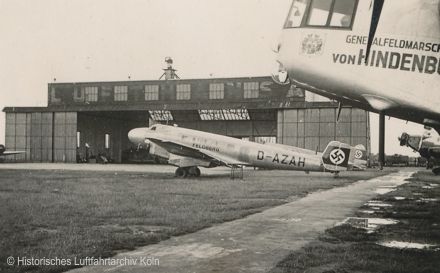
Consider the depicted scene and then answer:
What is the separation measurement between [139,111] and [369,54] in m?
50.7

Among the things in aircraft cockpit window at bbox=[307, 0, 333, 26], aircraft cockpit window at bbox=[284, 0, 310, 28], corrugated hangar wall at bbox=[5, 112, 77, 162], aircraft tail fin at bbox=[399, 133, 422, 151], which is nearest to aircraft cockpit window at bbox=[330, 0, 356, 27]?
aircraft cockpit window at bbox=[307, 0, 333, 26]

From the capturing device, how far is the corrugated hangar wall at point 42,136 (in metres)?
56.4

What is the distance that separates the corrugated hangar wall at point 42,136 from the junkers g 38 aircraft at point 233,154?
30.5m

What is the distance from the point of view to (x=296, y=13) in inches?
325

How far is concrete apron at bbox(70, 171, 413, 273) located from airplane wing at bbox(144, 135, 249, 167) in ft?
47.8

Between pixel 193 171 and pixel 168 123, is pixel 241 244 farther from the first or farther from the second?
pixel 168 123

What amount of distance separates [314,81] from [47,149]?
177ft

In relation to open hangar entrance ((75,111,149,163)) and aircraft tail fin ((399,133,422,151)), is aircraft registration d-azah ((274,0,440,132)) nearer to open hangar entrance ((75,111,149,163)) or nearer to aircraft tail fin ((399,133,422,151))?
aircraft tail fin ((399,133,422,151))

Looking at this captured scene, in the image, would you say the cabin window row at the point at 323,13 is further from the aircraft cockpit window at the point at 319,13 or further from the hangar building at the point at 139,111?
the hangar building at the point at 139,111

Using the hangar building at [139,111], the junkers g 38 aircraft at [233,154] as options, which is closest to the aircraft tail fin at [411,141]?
the junkers g 38 aircraft at [233,154]

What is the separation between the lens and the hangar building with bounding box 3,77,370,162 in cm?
5396

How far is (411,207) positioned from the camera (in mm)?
14820

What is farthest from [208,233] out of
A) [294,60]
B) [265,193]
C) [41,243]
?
[265,193]

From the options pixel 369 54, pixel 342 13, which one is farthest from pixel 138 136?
pixel 369 54
